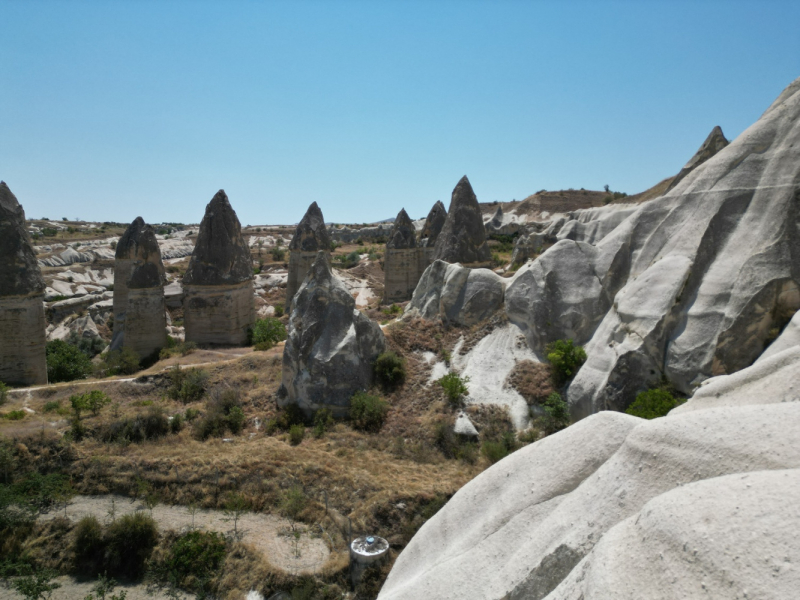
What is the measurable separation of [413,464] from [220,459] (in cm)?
394

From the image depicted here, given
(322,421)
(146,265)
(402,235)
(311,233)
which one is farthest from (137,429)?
(402,235)

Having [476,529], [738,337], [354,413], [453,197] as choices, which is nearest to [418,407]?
[354,413]

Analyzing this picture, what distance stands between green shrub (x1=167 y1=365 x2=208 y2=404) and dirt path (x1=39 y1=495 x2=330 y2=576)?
4.02m

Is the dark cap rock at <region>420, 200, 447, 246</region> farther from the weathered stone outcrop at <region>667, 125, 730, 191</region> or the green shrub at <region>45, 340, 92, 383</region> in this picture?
the green shrub at <region>45, 340, 92, 383</region>

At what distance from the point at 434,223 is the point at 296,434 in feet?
55.6

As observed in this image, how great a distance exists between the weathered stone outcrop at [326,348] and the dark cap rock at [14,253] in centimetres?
813

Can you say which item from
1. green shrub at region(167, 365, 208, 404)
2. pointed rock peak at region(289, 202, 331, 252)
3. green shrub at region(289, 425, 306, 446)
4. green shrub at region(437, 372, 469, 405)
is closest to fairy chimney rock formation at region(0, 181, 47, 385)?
green shrub at region(167, 365, 208, 404)

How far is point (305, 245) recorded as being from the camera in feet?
81.6

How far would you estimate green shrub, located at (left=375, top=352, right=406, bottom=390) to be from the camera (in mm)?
12883

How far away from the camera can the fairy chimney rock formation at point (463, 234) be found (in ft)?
65.7

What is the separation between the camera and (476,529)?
424cm

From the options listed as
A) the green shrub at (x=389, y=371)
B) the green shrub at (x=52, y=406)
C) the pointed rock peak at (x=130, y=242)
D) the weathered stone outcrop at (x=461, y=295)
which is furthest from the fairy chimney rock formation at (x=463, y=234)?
the green shrub at (x=52, y=406)

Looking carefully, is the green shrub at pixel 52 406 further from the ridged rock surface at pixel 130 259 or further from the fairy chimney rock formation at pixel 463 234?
the fairy chimney rock formation at pixel 463 234

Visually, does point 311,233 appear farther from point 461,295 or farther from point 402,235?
point 461,295
